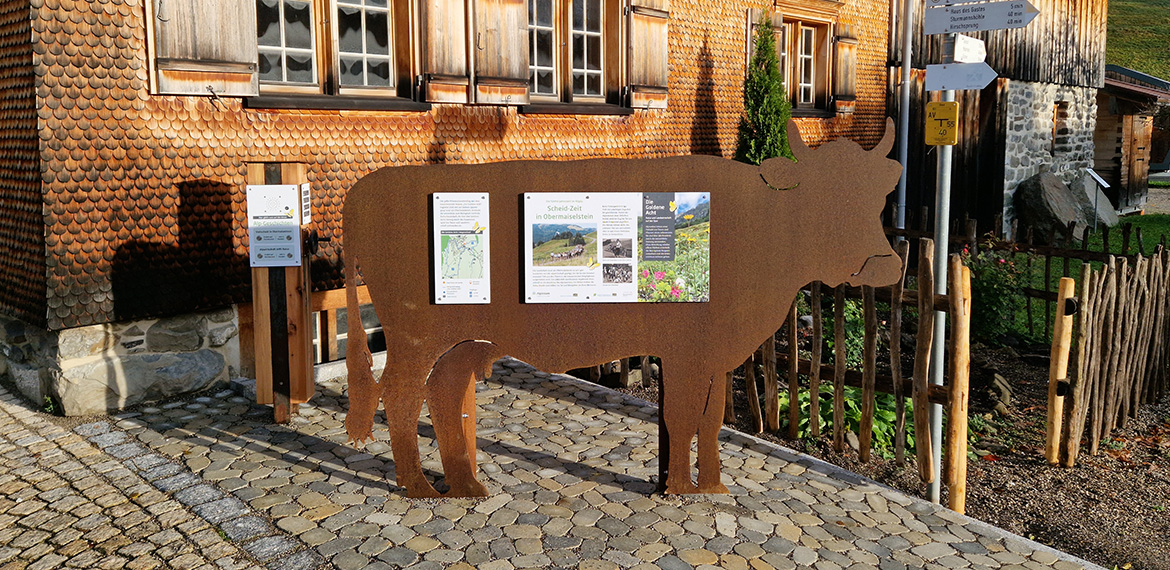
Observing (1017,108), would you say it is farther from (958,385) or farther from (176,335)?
(176,335)

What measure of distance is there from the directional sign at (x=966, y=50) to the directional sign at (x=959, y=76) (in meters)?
0.09

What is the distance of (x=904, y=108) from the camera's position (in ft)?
48.2

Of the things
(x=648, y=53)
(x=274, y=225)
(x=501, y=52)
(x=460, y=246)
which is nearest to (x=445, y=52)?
(x=501, y=52)

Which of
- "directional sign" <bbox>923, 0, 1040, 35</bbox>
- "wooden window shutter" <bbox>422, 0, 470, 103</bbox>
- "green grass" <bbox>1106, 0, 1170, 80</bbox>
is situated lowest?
"directional sign" <bbox>923, 0, 1040, 35</bbox>

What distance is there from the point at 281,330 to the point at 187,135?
1.59 meters

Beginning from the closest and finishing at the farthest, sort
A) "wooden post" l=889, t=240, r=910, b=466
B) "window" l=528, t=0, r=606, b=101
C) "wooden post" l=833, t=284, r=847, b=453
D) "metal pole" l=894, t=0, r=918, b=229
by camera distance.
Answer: "wooden post" l=889, t=240, r=910, b=466
"wooden post" l=833, t=284, r=847, b=453
"window" l=528, t=0, r=606, b=101
"metal pole" l=894, t=0, r=918, b=229

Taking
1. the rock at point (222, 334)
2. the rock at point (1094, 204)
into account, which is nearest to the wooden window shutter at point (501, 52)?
the rock at point (222, 334)

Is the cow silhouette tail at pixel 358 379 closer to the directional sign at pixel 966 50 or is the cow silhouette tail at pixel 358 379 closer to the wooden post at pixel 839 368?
the wooden post at pixel 839 368

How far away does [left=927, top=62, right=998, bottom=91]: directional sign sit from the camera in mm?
5312

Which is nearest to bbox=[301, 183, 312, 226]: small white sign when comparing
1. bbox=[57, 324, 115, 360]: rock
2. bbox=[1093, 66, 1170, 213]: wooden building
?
bbox=[57, 324, 115, 360]: rock

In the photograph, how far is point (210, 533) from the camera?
14.9ft

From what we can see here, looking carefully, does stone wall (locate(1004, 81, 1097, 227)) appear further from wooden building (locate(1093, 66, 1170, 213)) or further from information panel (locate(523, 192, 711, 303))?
information panel (locate(523, 192, 711, 303))

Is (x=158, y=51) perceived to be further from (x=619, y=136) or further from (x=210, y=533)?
(x=619, y=136)

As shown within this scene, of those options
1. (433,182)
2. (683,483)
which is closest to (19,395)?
(433,182)
